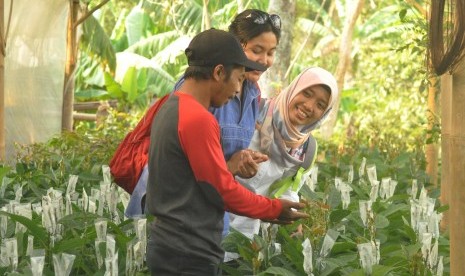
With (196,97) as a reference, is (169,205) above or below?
below

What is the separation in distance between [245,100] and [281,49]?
6752 mm

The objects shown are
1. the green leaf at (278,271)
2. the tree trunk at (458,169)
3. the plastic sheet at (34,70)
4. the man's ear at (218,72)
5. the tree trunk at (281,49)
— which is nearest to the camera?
the tree trunk at (458,169)

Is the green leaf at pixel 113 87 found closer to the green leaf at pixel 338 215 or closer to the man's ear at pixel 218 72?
the green leaf at pixel 338 215

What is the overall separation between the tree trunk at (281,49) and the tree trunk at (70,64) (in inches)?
73.9

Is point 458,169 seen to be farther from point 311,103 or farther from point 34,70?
point 34,70

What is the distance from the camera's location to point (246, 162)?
3.71 meters

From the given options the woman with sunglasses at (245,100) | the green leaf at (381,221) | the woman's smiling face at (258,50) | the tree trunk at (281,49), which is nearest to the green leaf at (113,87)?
the tree trunk at (281,49)

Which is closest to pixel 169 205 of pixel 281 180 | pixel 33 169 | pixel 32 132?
pixel 281 180

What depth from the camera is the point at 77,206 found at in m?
5.11

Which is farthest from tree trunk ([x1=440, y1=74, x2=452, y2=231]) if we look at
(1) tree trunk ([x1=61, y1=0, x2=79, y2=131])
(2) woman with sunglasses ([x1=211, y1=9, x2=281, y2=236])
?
(1) tree trunk ([x1=61, y1=0, x2=79, y2=131])

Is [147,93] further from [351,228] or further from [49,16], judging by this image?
[351,228]

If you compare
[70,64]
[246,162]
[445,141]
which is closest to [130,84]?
[70,64]

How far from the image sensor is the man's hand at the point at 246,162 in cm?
371

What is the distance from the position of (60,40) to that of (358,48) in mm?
17539
